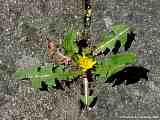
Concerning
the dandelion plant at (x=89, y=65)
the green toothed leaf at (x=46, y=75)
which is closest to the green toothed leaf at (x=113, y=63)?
the dandelion plant at (x=89, y=65)

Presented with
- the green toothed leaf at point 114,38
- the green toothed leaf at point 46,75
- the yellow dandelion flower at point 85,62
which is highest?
the green toothed leaf at point 114,38

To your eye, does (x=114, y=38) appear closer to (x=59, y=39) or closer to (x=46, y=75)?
(x=59, y=39)

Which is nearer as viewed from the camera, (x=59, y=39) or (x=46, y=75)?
(x=46, y=75)

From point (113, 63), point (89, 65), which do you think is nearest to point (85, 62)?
point (89, 65)

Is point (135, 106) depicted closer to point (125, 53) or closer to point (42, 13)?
point (125, 53)

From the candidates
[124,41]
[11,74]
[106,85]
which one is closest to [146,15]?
[124,41]

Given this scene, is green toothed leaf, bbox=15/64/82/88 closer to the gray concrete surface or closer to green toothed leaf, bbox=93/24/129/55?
the gray concrete surface

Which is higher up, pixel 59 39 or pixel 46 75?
pixel 59 39

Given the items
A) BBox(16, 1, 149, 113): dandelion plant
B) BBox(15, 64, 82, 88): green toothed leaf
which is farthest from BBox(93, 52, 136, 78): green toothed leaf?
BBox(15, 64, 82, 88): green toothed leaf

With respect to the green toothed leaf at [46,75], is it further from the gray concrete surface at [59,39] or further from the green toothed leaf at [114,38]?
the green toothed leaf at [114,38]
